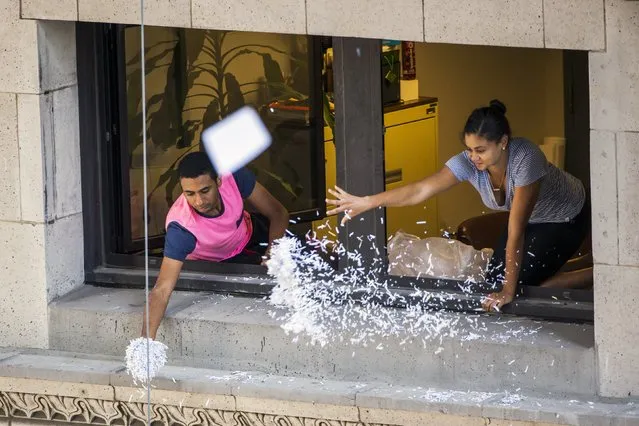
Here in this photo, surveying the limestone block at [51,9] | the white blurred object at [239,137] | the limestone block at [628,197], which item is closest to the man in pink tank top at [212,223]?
the white blurred object at [239,137]

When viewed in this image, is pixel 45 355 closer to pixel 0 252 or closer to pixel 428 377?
pixel 0 252

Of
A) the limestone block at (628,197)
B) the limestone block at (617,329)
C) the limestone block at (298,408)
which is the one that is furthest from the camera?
the limestone block at (298,408)

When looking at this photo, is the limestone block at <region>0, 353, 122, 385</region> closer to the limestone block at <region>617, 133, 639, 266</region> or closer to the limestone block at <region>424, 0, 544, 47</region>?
the limestone block at <region>424, 0, 544, 47</region>

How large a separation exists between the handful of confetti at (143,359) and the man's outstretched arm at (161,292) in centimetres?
5

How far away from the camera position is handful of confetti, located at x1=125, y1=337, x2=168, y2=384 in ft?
27.2

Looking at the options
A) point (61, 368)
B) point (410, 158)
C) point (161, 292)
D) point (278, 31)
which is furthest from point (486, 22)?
point (61, 368)

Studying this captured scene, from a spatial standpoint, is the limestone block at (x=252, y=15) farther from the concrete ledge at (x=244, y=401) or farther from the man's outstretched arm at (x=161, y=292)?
the concrete ledge at (x=244, y=401)

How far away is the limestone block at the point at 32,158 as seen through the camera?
8414 millimetres

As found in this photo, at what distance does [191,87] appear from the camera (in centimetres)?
884

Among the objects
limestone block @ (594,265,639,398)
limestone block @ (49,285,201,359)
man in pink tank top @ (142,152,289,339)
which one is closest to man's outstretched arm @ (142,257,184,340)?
man in pink tank top @ (142,152,289,339)

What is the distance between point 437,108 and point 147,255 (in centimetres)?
145

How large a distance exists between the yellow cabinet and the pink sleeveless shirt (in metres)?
0.40

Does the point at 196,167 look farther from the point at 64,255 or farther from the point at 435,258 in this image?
the point at 435,258

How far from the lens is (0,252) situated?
8.60 m
